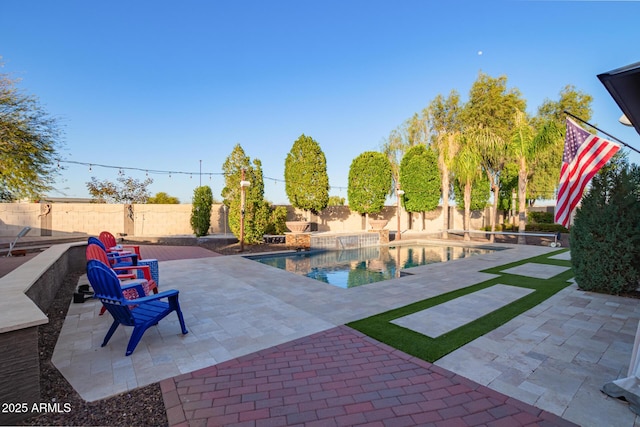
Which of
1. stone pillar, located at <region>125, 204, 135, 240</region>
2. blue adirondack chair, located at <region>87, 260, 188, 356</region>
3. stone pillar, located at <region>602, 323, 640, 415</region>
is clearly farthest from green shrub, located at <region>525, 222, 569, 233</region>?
stone pillar, located at <region>125, 204, 135, 240</region>

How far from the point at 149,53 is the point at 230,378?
1401 centimetres

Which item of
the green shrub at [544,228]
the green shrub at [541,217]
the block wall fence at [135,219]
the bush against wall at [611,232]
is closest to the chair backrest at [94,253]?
the bush against wall at [611,232]

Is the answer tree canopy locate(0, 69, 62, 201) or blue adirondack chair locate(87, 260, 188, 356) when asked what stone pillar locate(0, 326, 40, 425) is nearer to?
blue adirondack chair locate(87, 260, 188, 356)

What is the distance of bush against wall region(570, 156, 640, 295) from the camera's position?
5.59m

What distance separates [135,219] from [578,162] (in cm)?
2131

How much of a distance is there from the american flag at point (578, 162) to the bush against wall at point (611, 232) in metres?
1.49

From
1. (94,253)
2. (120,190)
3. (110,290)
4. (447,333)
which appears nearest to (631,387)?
(447,333)

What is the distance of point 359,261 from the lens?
36.6ft

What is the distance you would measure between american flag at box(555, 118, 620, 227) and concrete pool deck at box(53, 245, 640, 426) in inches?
72.0

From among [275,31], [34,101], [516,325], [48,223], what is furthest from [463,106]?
[48,223]

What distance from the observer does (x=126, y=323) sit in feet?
10.9

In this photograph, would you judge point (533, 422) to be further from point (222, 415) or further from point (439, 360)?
point (222, 415)

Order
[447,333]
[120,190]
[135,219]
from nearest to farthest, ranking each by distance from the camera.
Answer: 1. [447,333]
2. [135,219]
3. [120,190]

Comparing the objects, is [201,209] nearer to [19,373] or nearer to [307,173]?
[307,173]
